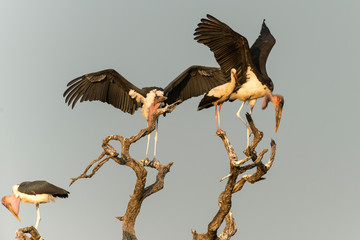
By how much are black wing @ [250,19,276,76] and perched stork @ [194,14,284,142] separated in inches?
17.1

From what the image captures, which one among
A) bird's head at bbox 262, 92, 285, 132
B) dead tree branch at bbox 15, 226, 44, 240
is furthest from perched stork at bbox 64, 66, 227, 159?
dead tree branch at bbox 15, 226, 44, 240

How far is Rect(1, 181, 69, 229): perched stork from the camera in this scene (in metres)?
17.7

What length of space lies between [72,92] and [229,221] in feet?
16.6

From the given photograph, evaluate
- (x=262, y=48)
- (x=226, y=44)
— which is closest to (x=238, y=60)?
(x=226, y=44)

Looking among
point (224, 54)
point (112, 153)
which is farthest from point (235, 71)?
point (112, 153)

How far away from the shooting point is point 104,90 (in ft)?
61.5

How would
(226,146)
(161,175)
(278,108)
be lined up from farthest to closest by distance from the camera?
(161,175), (278,108), (226,146)

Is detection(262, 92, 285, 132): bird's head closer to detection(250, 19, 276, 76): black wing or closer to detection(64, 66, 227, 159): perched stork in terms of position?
detection(250, 19, 276, 76): black wing

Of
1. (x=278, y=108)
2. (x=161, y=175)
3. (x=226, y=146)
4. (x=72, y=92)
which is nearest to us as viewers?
→ (x=226, y=146)

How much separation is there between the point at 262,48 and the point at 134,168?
3822 millimetres

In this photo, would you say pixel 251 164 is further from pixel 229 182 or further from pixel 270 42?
pixel 270 42

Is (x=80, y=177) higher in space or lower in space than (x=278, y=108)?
lower

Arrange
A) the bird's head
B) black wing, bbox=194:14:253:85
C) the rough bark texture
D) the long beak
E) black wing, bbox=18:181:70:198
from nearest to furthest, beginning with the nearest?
the rough bark texture, black wing, bbox=194:14:253:85, the bird's head, black wing, bbox=18:181:70:198, the long beak

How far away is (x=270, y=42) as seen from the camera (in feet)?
57.3
